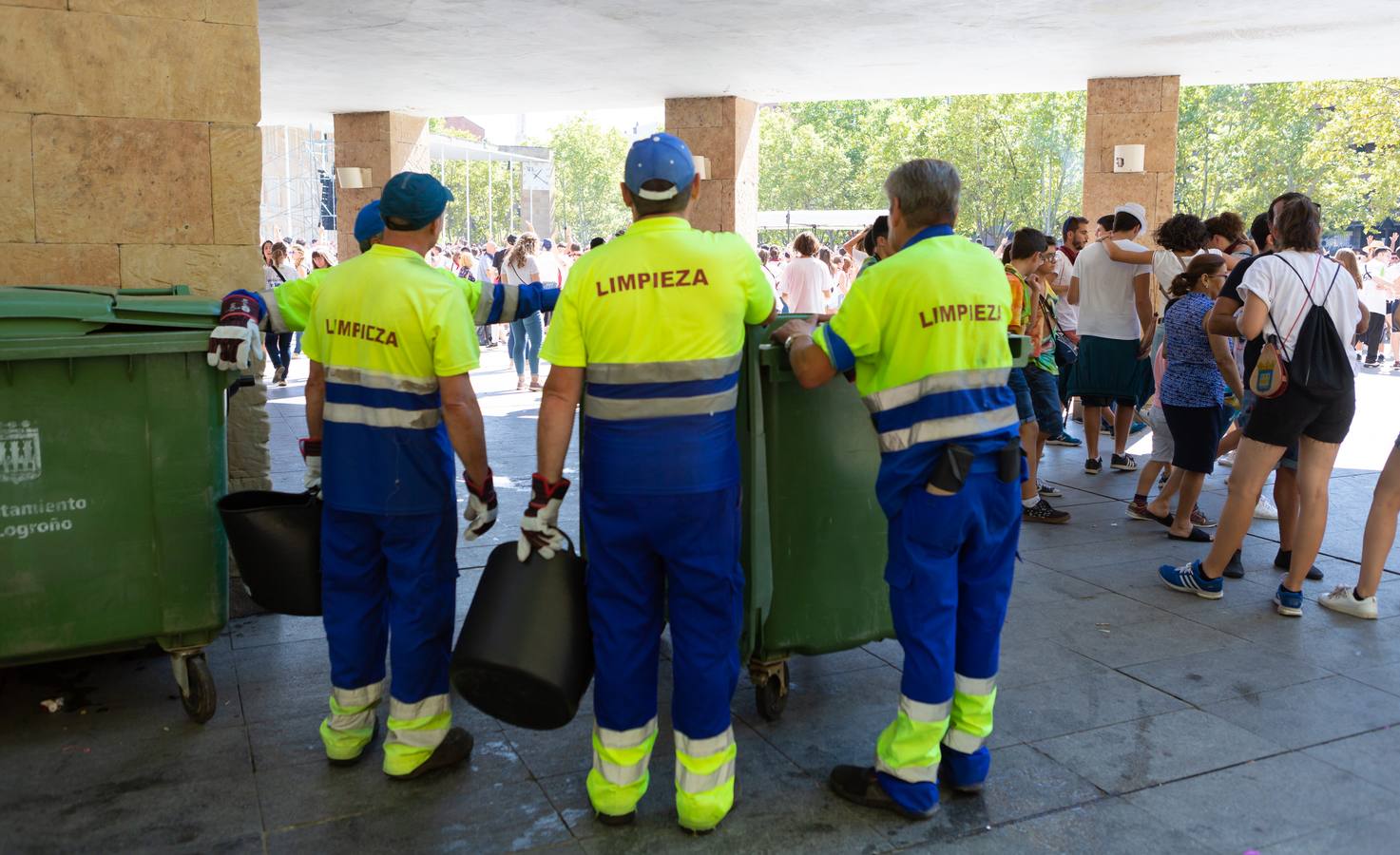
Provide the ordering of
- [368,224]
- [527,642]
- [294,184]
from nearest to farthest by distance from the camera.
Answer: [527,642]
[368,224]
[294,184]

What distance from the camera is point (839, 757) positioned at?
3500 mm

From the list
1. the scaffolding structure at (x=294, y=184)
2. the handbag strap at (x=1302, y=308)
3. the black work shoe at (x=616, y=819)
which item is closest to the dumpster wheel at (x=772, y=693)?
the black work shoe at (x=616, y=819)

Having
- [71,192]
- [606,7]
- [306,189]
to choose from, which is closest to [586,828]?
[71,192]

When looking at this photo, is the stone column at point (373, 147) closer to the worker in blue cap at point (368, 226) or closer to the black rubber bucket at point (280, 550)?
the worker in blue cap at point (368, 226)

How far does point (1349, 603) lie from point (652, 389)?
3.64 metres

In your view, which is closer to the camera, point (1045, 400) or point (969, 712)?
point (969, 712)

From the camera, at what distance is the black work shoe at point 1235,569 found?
5.47m

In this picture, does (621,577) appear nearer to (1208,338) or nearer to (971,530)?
(971,530)

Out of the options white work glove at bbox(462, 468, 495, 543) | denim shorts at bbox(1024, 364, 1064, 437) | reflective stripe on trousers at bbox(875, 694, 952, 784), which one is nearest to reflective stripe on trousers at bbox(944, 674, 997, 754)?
reflective stripe on trousers at bbox(875, 694, 952, 784)

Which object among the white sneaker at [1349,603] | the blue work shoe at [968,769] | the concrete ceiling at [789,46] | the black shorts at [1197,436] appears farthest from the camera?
the concrete ceiling at [789,46]

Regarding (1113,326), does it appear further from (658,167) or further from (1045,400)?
(658,167)

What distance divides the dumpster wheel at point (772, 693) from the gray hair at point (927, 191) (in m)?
1.53

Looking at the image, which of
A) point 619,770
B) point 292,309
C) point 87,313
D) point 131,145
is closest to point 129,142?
point 131,145

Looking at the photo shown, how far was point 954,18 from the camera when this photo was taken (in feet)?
34.2
